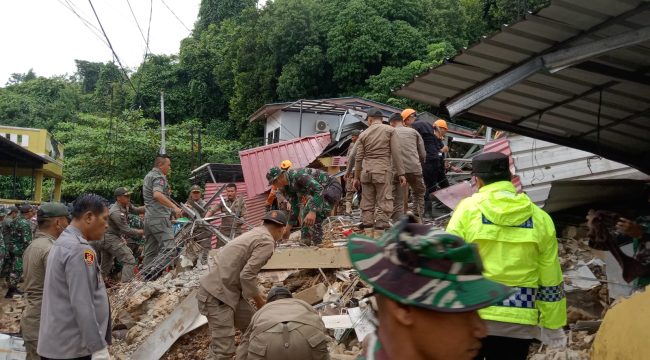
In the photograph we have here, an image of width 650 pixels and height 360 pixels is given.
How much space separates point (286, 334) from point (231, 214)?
708 cm

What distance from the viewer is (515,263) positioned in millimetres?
3949

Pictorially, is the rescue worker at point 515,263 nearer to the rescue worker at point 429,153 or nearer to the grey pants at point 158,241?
the rescue worker at point 429,153

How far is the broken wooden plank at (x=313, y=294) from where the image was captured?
856 centimetres

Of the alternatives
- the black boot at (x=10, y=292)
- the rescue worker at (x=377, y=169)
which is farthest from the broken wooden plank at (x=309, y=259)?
the black boot at (x=10, y=292)

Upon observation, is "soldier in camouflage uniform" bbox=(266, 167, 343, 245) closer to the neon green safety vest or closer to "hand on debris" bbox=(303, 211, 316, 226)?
"hand on debris" bbox=(303, 211, 316, 226)

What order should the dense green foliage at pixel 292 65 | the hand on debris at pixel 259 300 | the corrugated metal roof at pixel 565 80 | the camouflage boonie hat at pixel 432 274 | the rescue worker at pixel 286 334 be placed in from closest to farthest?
1. the camouflage boonie hat at pixel 432 274
2. the corrugated metal roof at pixel 565 80
3. the rescue worker at pixel 286 334
4. the hand on debris at pixel 259 300
5. the dense green foliage at pixel 292 65

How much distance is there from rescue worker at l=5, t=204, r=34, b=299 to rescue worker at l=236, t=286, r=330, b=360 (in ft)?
35.5

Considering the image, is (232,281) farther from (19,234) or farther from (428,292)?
(19,234)

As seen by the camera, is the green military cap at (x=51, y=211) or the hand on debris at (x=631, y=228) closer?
the hand on debris at (x=631, y=228)

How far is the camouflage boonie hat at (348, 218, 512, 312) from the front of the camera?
1773 millimetres

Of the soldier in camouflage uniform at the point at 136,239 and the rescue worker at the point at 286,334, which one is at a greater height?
the rescue worker at the point at 286,334

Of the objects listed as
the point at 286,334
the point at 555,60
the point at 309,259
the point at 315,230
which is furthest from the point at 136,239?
the point at 555,60

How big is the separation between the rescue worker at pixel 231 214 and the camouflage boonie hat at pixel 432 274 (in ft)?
34.3

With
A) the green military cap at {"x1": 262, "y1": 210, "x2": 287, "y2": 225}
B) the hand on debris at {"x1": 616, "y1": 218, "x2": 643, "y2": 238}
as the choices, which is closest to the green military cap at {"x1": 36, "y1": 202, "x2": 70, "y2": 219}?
the green military cap at {"x1": 262, "y1": 210, "x2": 287, "y2": 225}
